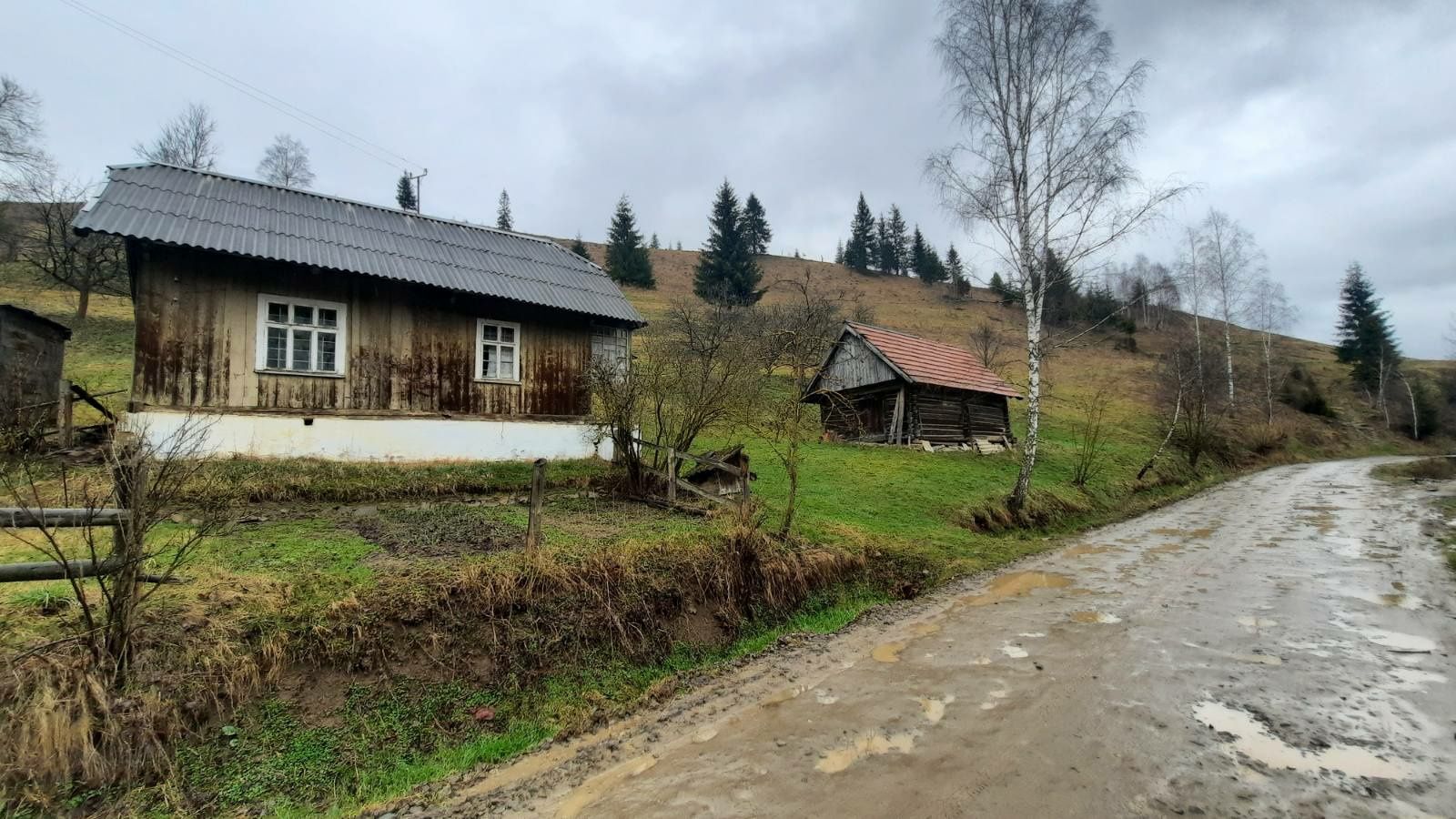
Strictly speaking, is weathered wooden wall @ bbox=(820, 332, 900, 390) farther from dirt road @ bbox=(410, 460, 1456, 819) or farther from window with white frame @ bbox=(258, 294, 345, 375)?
window with white frame @ bbox=(258, 294, 345, 375)

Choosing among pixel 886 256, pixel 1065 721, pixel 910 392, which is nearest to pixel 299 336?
pixel 1065 721

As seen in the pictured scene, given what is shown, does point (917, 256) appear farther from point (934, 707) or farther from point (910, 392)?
point (934, 707)

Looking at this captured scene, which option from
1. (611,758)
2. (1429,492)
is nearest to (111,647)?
(611,758)

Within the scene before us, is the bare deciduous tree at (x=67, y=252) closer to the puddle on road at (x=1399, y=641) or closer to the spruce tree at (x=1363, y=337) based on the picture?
the puddle on road at (x=1399, y=641)

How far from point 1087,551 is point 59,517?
14.0 metres

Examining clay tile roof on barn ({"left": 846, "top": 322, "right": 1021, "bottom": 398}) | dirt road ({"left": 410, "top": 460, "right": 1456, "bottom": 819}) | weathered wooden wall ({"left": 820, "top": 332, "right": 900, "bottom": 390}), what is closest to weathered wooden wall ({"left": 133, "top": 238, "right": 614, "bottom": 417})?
dirt road ({"left": 410, "top": 460, "right": 1456, "bottom": 819})

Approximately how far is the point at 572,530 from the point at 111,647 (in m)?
4.79

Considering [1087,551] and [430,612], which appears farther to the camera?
[1087,551]

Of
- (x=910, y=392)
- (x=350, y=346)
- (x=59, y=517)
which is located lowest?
(x=59, y=517)

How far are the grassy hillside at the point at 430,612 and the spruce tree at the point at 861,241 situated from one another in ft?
260

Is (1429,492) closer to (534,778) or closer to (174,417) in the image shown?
(534,778)

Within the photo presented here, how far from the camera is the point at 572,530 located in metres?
8.36

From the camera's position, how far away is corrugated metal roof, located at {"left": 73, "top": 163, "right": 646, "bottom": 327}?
34.2 feet

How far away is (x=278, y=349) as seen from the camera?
11219 millimetres
